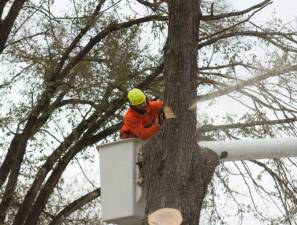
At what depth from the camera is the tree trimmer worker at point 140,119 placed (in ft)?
23.6

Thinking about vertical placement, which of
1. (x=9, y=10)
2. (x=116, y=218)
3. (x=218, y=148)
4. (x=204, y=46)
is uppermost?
(x=9, y=10)

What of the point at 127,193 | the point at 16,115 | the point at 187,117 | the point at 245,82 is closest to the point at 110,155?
the point at 127,193

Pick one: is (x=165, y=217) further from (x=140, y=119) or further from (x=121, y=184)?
(x=140, y=119)

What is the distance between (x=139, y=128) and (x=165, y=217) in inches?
54.1

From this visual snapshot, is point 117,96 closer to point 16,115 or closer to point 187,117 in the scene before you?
point 16,115

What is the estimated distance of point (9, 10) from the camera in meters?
12.8

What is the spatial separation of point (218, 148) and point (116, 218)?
4.13 feet

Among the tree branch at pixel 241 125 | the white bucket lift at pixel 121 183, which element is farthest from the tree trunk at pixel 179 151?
the tree branch at pixel 241 125

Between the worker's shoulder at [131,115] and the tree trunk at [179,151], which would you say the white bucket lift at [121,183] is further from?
the worker's shoulder at [131,115]

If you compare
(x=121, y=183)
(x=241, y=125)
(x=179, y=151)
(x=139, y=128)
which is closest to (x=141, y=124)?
(x=139, y=128)

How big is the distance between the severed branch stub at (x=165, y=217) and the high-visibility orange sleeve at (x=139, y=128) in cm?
108

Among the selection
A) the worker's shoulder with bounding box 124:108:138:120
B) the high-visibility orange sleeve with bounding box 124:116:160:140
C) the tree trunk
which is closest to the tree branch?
the worker's shoulder with bounding box 124:108:138:120

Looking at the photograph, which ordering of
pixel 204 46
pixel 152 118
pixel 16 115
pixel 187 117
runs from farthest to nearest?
pixel 16 115
pixel 204 46
pixel 152 118
pixel 187 117

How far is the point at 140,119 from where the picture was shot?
7430mm
